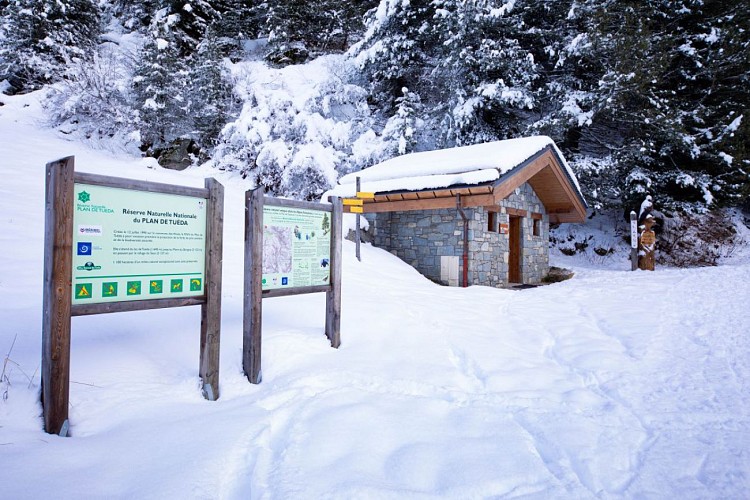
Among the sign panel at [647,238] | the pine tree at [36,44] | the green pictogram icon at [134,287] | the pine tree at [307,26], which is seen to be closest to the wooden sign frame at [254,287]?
the green pictogram icon at [134,287]

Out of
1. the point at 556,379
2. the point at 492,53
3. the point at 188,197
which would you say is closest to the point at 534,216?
the point at 492,53

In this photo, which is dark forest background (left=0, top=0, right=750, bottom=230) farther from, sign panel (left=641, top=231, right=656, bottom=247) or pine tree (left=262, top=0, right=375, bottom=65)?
pine tree (left=262, top=0, right=375, bottom=65)

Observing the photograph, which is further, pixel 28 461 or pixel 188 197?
pixel 188 197

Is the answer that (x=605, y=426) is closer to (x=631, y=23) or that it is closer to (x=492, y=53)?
(x=492, y=53)

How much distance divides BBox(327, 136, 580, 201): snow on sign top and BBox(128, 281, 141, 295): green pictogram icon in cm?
784

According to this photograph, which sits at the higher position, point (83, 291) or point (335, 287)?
point (83, 291)

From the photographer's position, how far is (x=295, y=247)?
14.6 ft

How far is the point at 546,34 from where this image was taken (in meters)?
17.4

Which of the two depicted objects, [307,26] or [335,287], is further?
[307,26]

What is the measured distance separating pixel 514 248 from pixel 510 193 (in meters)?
3.11


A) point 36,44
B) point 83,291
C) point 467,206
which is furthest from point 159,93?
point 83,291

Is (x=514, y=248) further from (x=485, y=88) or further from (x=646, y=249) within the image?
(x=485, y=88)

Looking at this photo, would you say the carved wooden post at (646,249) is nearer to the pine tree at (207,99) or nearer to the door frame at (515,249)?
the door frame at (515,249)

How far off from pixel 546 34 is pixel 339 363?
714 inches
